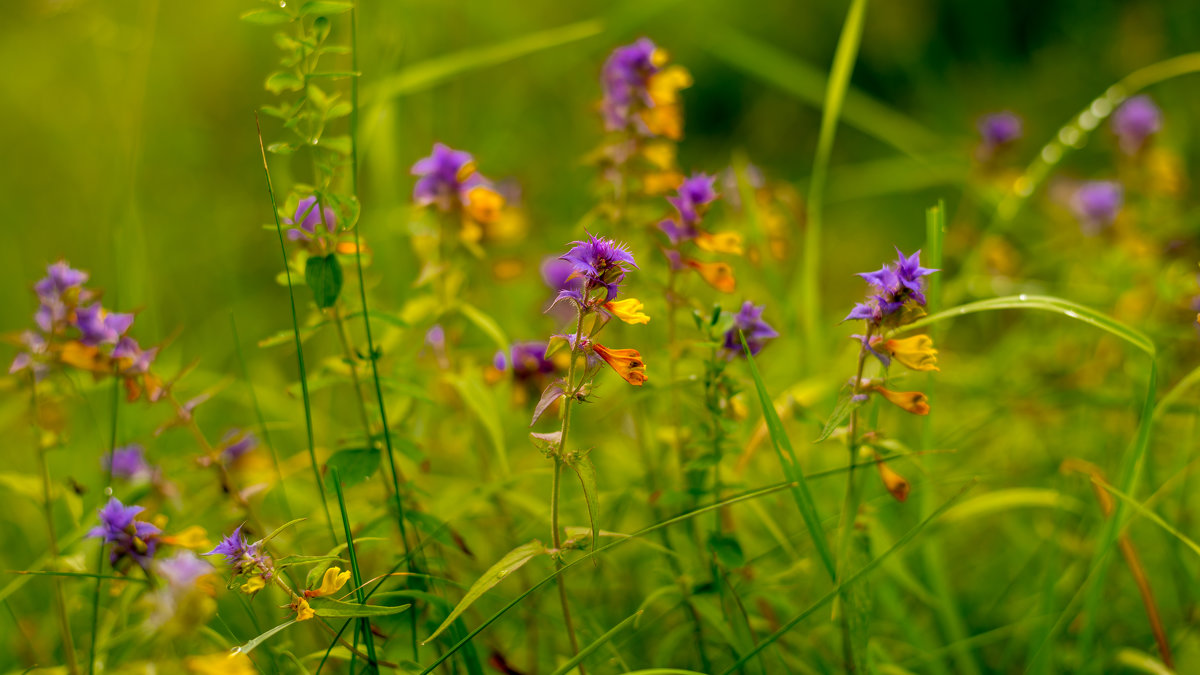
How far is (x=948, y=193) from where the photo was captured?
387 cm

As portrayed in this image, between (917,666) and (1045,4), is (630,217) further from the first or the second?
(1045,4)

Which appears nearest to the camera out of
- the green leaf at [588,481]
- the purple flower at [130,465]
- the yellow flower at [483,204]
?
the green leaf at [588,481]

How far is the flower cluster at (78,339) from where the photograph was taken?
1.26 m

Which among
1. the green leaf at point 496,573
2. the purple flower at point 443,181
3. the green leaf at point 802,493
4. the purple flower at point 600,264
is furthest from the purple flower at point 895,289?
the purple flower at point 443,181

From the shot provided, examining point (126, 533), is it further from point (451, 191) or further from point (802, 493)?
point (802, 493)

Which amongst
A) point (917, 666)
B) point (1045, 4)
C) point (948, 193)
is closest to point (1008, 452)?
point (917, 666)

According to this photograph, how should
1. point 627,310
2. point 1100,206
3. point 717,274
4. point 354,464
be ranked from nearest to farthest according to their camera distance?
point 627,310 < point 354,464 < point 717,274 < point 1100,206

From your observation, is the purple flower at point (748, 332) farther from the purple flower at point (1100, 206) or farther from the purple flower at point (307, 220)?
the purple flower at point (1100, 206)

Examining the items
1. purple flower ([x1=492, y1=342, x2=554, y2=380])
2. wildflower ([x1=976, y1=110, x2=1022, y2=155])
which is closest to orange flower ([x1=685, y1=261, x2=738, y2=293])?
purple flower ([x1=492, y1=342, x2=554, y2=380])

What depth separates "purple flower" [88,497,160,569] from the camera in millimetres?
1131

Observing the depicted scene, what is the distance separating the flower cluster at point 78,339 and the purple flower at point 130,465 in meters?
0.36

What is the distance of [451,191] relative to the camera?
150cm

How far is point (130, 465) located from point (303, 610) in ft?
2.73

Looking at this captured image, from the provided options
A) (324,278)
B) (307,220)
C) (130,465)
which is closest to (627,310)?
(324,278)
